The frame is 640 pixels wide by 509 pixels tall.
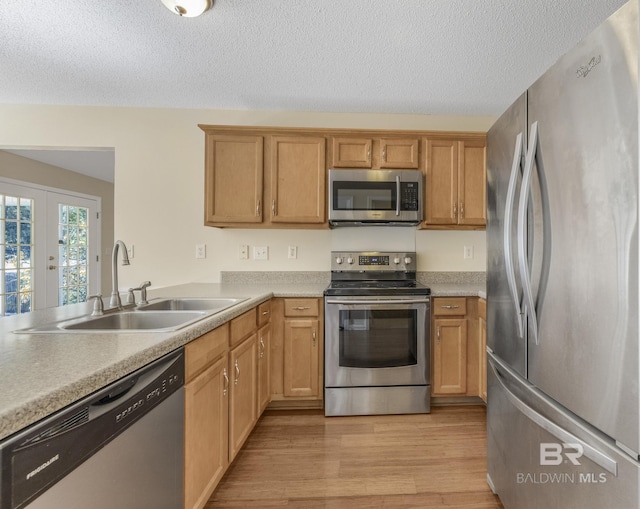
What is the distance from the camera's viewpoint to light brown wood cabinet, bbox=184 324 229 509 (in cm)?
112

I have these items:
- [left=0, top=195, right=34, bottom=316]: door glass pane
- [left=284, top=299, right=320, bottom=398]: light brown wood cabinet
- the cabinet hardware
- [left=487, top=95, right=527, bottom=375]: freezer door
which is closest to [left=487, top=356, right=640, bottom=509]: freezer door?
[left=487, top=95, right=527, bottom=375]: freezer door

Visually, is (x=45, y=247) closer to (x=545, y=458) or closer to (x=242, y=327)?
(x=242, y=327)

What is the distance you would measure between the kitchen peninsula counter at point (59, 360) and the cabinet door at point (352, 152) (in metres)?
1.60

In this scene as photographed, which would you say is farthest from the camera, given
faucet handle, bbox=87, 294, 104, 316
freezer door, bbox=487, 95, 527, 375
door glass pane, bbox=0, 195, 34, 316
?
door glass pane, bbox=0, 195, 34, 316

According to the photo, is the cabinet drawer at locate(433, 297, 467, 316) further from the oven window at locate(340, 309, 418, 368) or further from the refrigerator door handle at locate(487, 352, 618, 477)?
the refrigerator door handle at locate(487, 352, 618, 477)

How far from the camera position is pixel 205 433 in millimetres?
1247

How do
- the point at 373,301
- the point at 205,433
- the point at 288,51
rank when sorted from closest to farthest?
the point at 205,433 < the point at 288,51 < the point at 373,301

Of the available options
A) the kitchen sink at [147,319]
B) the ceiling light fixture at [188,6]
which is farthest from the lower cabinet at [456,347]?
the ceiling light fixture at [188,6]

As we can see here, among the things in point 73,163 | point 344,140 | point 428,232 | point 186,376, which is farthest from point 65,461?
point 73,163

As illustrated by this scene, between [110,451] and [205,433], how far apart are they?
0.55m

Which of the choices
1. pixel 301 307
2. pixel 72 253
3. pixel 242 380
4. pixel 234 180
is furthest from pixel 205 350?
pixel 72 253

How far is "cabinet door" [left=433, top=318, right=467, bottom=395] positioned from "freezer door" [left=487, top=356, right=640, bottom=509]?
741 millimetres

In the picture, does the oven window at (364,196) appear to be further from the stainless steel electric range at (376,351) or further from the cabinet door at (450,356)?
the cabinet door at (450,356)

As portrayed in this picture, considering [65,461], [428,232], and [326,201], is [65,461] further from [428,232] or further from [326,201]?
[428,232]
